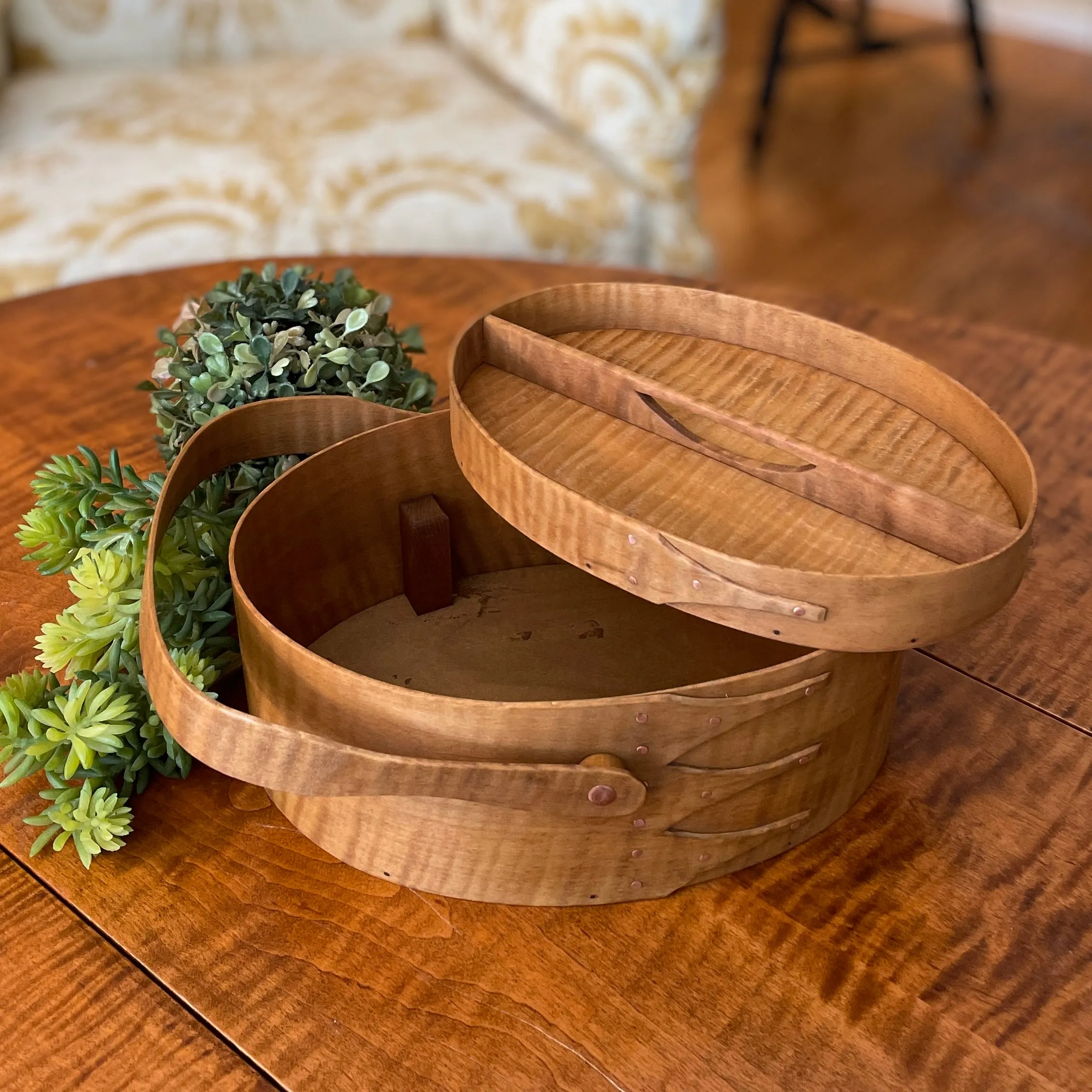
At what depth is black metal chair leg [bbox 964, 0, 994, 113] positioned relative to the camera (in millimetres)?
2549

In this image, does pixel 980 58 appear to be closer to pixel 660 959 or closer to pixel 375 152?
pixel 375 152

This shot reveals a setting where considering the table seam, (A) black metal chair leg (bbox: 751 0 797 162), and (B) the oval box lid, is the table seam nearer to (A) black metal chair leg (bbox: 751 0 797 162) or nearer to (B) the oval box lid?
(B) the oval box lid

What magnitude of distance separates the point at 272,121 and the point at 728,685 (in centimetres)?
106

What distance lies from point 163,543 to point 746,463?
27 centimetres

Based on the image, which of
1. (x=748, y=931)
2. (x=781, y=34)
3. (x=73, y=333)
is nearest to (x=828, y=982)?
(x=748, y=931)

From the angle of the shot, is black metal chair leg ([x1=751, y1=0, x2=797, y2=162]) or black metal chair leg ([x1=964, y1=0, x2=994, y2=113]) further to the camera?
black metal chair leg ([x1=964, y1=0, x2=994, y2=113])

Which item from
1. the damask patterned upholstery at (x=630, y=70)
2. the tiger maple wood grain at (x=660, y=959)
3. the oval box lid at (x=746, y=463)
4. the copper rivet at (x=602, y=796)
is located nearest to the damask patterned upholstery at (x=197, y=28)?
the damask patterned upholstery at (x=630, y=70)

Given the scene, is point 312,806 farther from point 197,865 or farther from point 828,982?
point 828,982

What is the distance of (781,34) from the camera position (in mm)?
2357

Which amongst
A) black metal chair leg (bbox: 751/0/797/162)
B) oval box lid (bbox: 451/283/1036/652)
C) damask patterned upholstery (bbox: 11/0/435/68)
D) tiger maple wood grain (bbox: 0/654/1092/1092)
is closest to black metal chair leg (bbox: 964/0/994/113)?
black metal chair leg (bbox: 751/0/797/162)

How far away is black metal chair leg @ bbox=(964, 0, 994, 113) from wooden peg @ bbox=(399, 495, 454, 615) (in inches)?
94.2

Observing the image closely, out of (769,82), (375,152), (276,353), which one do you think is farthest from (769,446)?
(769,82)

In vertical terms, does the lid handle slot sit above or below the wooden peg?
above

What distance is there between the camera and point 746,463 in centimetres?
53
